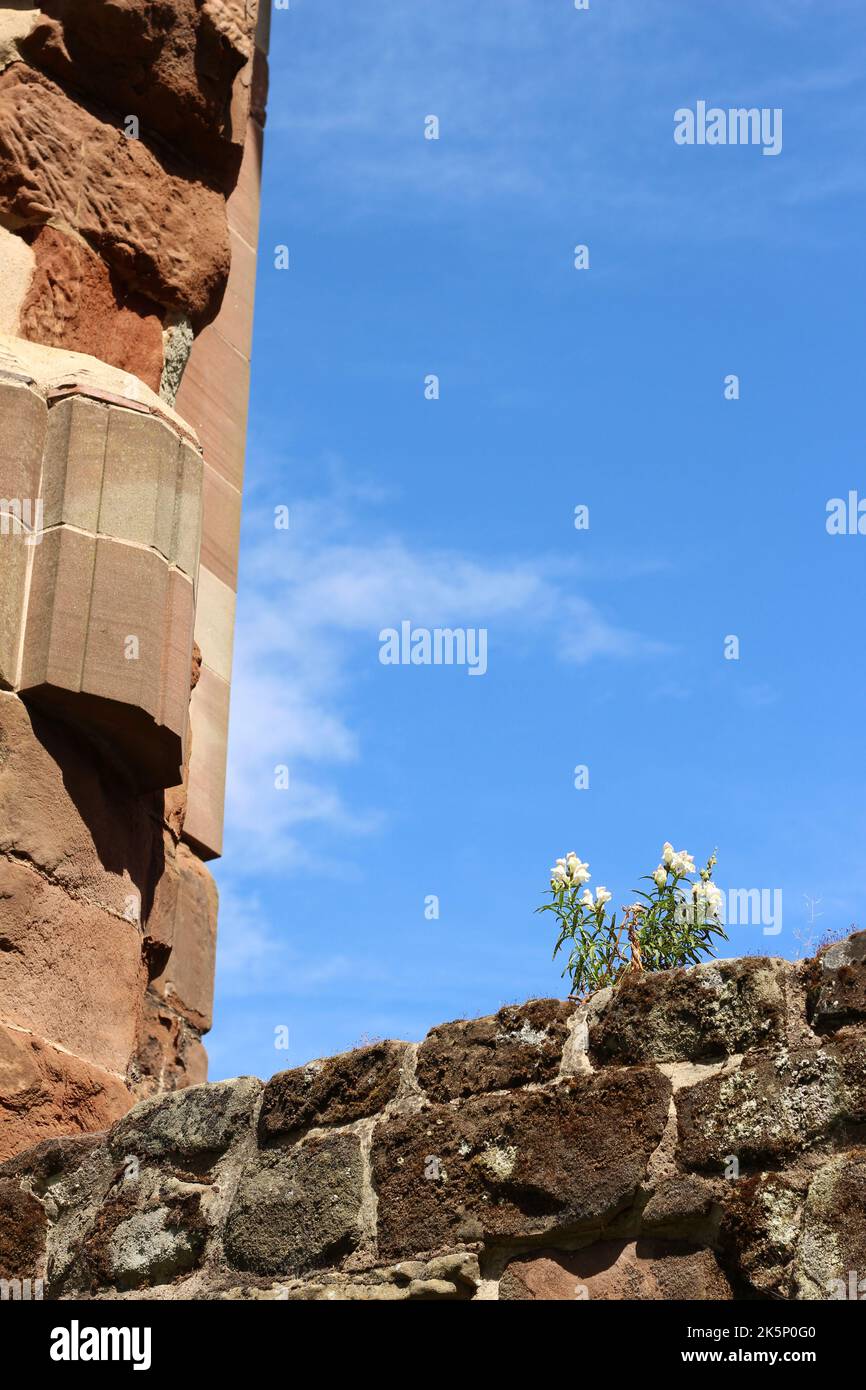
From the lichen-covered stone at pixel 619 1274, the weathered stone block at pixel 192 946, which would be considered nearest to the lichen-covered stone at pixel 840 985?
the lichen-covered stone at pixel 619 1274

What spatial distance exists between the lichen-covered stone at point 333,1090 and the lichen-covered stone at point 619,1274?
20.8 inches

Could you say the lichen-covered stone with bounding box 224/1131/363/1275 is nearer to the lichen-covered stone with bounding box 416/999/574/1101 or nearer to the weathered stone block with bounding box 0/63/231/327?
the lichen-covered stone with bounding box 416/999/574/1101

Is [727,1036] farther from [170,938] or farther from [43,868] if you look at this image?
[170,938]

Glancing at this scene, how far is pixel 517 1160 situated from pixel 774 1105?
20.7 inches

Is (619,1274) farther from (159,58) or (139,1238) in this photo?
(159,58)

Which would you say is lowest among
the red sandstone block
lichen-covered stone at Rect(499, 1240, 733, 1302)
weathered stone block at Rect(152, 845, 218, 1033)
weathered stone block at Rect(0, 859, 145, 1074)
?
lichen-covered stone at Rect(499, 1240, 733, 1302)

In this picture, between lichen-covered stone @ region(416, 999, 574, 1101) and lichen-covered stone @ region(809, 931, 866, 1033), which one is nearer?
lichen-covered stone @ region(809, 931, 866, 1033)

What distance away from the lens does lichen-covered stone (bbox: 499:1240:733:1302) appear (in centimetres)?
348

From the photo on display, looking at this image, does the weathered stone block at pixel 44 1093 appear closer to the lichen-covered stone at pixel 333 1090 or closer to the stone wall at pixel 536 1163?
the stone wall at pixel 536 1163

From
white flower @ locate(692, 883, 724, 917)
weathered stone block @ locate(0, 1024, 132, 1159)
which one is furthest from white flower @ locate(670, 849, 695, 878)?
weathered stone block @ locate(0, 1024, 132, 1159)

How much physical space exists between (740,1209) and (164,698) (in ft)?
8.63

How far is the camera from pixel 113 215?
6.45 meters

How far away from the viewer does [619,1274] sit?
3586 mm

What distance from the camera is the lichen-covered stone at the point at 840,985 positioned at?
11.4 ft
